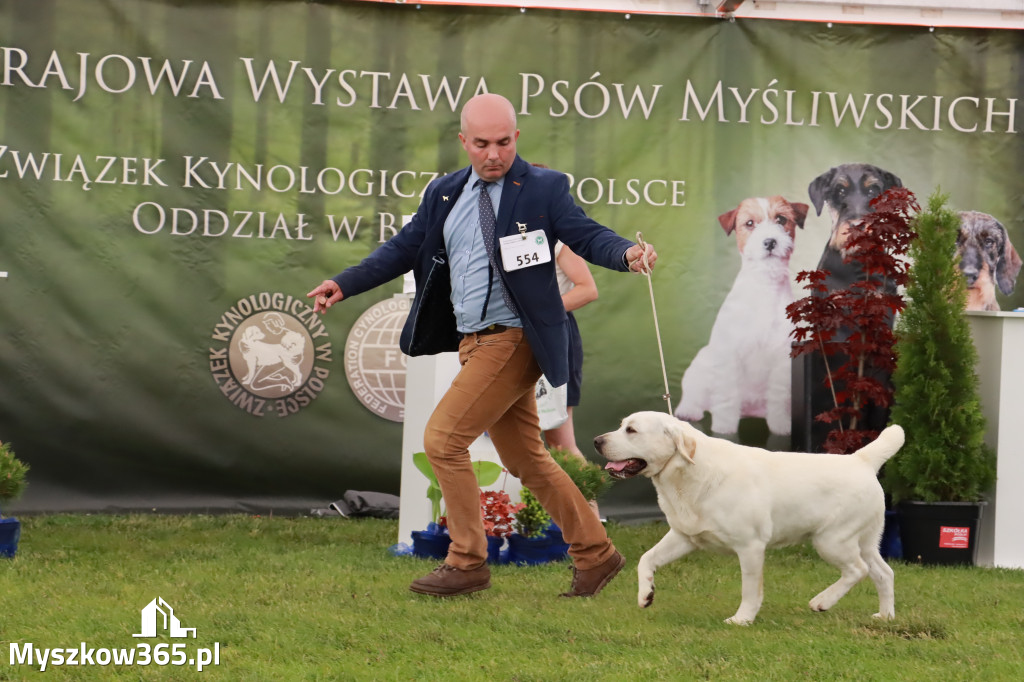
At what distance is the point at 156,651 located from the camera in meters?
4.15

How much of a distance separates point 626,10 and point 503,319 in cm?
407

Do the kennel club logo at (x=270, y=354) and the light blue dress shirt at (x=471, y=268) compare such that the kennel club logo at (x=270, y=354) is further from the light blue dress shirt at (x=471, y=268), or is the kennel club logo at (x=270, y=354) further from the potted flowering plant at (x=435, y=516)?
the light blue dress shirt at (x=471, y=268)

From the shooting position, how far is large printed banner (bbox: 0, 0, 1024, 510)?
26.6 ft

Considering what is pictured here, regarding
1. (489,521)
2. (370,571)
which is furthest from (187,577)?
(489,521)

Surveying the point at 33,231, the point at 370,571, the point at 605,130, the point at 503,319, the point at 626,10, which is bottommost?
the point at 370,571

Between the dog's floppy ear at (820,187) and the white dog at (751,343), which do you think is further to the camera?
the dog's floppy ear at (820,187)

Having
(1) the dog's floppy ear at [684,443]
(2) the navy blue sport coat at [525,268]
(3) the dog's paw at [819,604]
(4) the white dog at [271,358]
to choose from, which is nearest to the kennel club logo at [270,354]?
(4) the white dog at [271,358]

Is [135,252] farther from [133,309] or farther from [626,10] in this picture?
[626,10]

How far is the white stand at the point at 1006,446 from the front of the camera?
6.85 metres

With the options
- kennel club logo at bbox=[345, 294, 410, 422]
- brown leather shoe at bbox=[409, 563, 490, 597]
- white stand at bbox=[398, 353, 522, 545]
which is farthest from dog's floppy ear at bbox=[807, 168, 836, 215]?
brown leather shoe at bbox=[409, 563, 490, 597]

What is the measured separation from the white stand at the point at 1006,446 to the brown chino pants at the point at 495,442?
8.75 feet

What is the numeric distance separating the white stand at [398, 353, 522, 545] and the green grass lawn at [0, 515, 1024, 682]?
0.27 metres

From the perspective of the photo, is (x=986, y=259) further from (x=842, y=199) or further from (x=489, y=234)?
(x=489, y=234)

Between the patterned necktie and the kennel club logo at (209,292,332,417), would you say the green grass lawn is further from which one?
the kennel club logo at (209,292,332,417)
